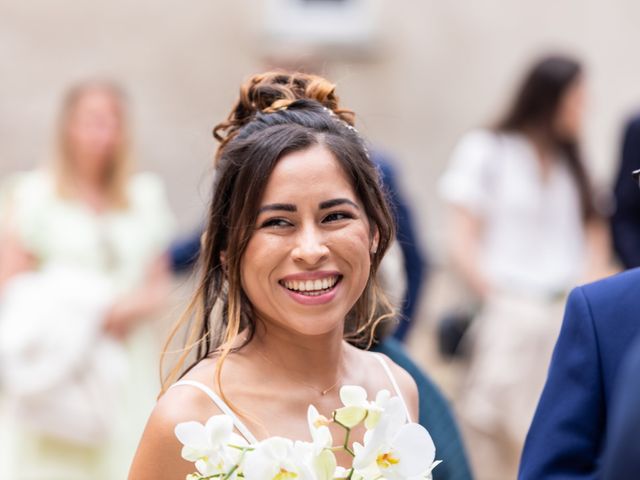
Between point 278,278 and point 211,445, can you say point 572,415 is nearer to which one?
point 278,278

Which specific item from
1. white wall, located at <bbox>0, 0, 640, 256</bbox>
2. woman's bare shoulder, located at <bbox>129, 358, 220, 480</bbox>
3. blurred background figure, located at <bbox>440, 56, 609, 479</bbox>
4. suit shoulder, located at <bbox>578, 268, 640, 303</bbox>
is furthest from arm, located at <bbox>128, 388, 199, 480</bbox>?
white wall, located at <bbox>0, 0, 640, 256</bbox>

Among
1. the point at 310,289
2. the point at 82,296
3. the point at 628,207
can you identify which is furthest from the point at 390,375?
the point at 82,296

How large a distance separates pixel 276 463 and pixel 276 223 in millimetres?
575

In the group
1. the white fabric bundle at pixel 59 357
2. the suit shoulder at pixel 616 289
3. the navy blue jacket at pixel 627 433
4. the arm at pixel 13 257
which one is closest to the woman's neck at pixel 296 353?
the suit shoulder at pixel 616 289

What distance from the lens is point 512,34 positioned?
1072 centimetres

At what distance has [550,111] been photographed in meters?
6.99

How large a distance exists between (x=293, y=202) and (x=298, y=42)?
777 cm

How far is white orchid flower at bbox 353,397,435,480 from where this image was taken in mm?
2820

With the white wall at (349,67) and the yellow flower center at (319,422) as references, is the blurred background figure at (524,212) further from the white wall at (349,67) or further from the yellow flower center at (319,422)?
the yellow flower center at (319,422)

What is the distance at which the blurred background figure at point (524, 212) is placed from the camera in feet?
22.2

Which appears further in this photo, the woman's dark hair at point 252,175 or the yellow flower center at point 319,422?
the woman's dark hair at point 252,175

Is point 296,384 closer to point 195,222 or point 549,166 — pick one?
point 549,166

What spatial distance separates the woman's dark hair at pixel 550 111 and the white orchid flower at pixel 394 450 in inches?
166

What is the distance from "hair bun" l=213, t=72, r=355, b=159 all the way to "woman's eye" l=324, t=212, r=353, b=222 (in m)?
0.31
